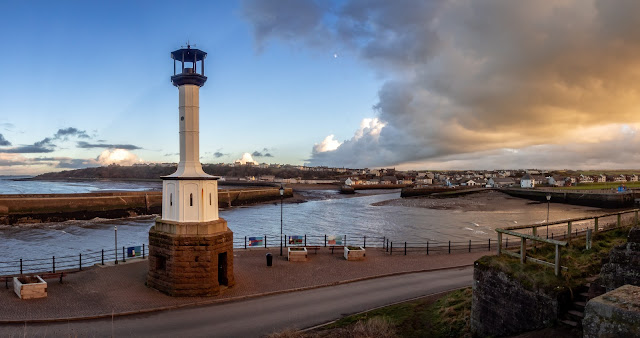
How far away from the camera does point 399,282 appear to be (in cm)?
1644

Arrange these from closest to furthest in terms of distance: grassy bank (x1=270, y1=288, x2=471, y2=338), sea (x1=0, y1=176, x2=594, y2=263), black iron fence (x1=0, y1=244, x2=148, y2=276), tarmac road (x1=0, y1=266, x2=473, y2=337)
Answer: grassy bank (x1=270, y1=288, x2=471, y2=338) → tarmac road (x1=0, y1=266, x2=473, y2=337) → black iron fence (x1=0, y1=244, x2=148, y2=276) → sea (x1=0, y1=176, x2=594, y2=263)

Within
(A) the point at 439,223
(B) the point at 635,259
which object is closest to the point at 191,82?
(B) the point at 635,259

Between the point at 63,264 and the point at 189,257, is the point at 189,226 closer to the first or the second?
the point at 189,257

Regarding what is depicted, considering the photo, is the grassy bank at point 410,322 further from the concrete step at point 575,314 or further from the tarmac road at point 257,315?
the concrete step at point 575,314

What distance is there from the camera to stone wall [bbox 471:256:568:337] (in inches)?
301

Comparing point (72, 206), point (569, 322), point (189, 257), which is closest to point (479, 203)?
point (72, 206)

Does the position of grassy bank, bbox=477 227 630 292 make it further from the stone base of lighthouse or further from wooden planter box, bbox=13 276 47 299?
wooden planter box, bbox=13 276 47 299

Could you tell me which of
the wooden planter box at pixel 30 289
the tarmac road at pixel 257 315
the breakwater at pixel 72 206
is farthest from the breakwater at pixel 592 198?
the wooden planter box at pixel 30 289

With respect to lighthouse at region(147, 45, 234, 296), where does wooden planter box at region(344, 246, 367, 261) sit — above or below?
below

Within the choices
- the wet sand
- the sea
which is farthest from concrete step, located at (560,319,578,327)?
the wet sand

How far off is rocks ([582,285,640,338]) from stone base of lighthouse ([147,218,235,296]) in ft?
40.4

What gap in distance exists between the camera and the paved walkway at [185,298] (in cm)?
1274

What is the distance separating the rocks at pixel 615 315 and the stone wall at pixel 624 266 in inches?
131

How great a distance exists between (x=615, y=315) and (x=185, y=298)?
42.8ft
